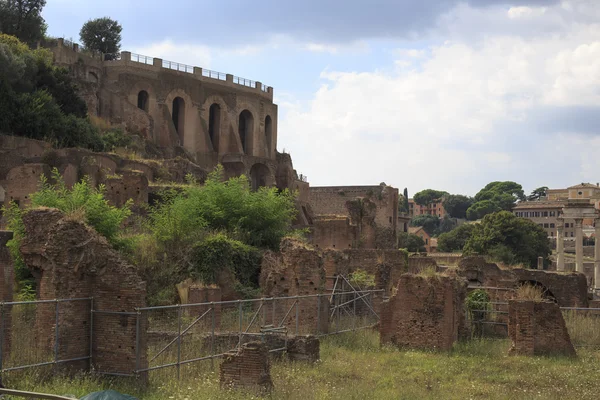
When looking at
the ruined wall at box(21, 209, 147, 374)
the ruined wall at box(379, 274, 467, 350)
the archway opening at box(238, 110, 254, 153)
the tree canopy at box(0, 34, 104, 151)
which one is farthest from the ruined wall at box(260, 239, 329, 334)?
the archway opening at box(238, 110, 254, 153)

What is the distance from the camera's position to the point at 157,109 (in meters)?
53.5

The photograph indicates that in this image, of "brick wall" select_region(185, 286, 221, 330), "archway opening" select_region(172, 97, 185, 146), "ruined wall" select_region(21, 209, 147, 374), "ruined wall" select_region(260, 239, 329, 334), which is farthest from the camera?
"archway opening" select_region(172, 97, 185, 146)

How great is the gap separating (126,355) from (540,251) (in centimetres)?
6015

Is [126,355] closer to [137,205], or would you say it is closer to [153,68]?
[137,205]

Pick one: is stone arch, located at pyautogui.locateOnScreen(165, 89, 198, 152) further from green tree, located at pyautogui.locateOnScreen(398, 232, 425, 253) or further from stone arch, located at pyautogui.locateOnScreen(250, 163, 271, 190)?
green tree, located at pyautogui.locateOnScreen(398, 232, 425, 253)

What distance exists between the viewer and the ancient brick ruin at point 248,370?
13.2 m

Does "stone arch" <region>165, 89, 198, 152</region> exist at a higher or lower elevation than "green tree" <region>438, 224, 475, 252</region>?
higher

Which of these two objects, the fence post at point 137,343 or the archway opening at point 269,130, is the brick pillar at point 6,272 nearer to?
the fence post at point 137,343

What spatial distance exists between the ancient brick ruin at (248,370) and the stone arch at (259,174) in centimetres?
4175

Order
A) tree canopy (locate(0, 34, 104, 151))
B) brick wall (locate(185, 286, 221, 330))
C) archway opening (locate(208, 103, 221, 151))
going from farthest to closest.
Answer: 1. archway opening (locate(208, 103, 221, 151))
2. tree canopy (locate(0, 34, 104, 151))
3. brick wall (locate(185, 286, 221, 330))

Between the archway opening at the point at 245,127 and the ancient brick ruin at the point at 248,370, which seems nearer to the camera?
the ancient brick ruin at the point at 248,370

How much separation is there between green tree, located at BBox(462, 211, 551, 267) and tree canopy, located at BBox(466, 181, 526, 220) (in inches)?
2120

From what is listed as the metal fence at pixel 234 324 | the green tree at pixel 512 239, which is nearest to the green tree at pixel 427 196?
the green tree at pixel 512 239

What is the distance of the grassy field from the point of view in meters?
12.9
